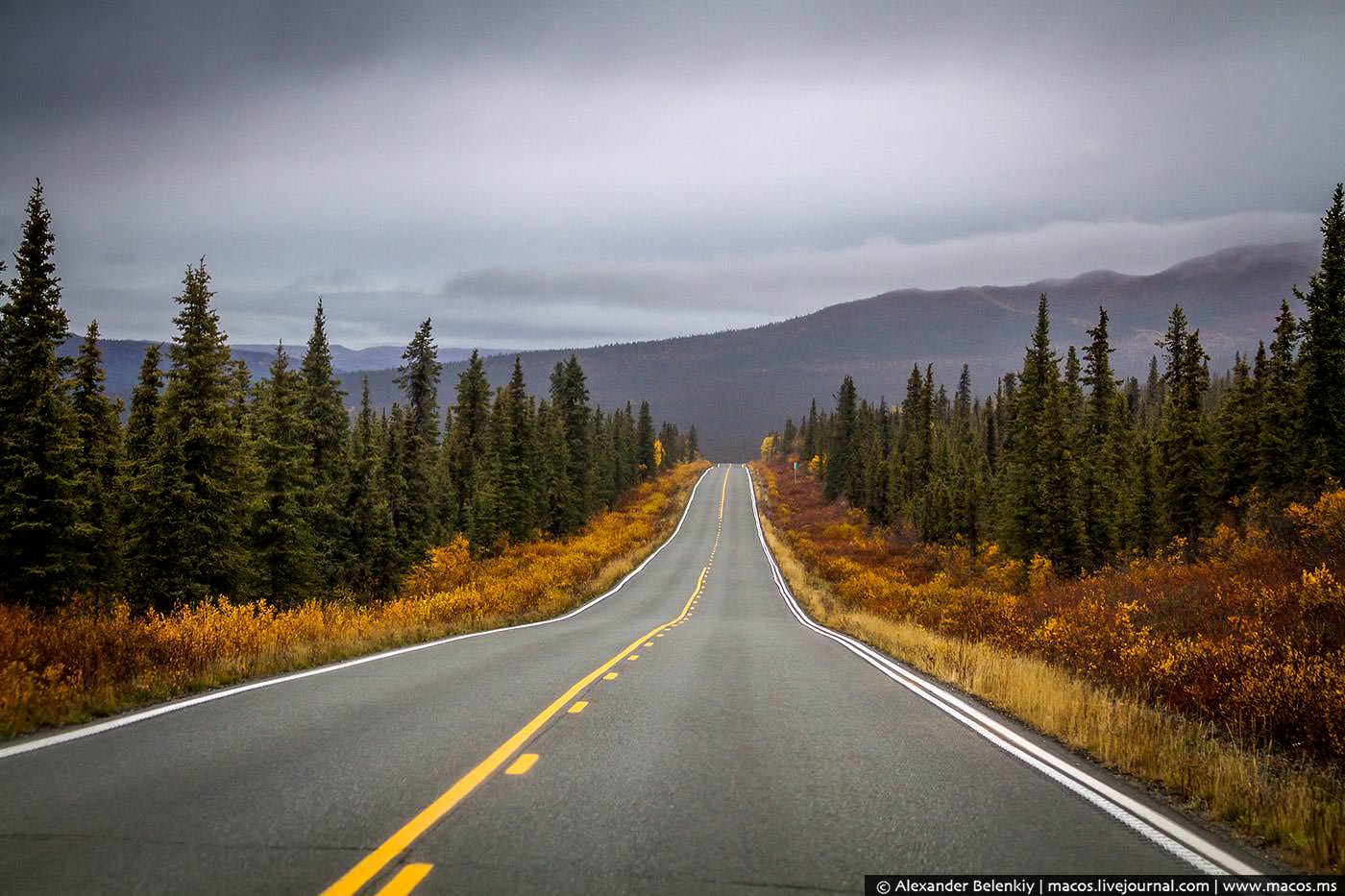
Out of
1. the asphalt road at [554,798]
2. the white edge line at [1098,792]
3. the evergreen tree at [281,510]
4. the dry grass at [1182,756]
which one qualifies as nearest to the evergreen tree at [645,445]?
the evergreen tree at [281,510]

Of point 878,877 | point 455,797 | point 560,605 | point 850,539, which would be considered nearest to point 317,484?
point 560,605

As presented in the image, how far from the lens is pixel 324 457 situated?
3750 cm

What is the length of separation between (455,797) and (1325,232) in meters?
47.7

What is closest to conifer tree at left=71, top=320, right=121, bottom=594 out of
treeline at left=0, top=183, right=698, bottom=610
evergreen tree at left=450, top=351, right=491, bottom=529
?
treeline at left=0, top=183, right=698, bottom=610

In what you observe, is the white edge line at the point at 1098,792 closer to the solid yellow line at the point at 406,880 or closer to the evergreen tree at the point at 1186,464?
the solid yellow line at the point at 406,880

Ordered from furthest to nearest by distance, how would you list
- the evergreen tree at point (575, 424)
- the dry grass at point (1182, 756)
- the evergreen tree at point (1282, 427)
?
the evergreen tree at point (575, 424) → the evergreen tree at point (1282, 427) → the dry grass at point (1182, 756)

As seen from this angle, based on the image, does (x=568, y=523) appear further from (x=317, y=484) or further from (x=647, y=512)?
(x=317, y=484)

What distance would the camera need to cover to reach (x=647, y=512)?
90000 mm

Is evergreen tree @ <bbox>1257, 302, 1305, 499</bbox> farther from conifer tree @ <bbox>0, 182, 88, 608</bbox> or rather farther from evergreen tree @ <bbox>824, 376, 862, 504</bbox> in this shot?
evergreen tree @ <bbox>824, 376, 862, 504</bbox>

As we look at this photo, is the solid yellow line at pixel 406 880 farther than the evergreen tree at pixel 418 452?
No

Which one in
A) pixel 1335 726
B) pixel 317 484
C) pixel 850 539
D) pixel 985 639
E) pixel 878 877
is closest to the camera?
pixel 878 877

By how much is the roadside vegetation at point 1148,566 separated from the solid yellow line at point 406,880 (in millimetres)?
4901

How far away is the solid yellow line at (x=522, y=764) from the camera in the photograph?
586cm

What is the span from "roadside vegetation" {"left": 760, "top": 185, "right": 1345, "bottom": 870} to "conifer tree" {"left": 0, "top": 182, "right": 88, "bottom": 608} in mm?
24829
